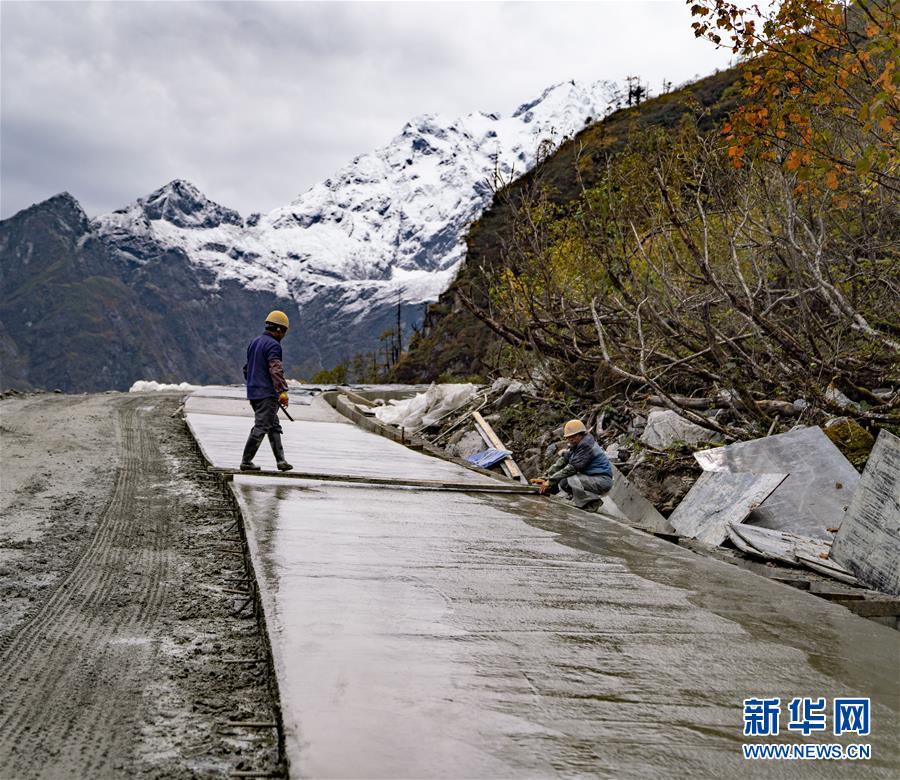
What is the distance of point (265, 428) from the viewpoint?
26.3 ft

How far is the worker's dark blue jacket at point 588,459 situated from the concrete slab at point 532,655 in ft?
7.93

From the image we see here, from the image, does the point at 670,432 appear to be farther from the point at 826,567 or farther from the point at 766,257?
the point at 826,567

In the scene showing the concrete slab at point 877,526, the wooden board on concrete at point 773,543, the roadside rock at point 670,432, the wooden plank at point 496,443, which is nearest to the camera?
the concrete slab at point 877,526

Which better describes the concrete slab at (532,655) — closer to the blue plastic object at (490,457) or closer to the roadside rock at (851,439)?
the roadside rock at (851,439)

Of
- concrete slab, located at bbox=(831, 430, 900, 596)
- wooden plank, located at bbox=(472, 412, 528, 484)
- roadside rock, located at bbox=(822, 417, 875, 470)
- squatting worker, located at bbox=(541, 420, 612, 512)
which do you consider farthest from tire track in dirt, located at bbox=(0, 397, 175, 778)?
roadside rock, located at bbox=(822, 417, 875, 470)

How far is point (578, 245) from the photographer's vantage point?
67.6ft

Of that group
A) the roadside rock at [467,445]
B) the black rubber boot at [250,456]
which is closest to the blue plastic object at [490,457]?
the roadside rock at [467,445]

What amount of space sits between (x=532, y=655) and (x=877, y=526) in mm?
3856

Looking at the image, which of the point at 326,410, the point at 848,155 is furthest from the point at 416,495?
the point at 326,410

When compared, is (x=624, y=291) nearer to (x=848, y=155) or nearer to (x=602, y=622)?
(x=848, y=155)

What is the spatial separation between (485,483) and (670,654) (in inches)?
203

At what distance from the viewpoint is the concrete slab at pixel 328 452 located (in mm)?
8695

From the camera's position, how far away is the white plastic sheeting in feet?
50.8

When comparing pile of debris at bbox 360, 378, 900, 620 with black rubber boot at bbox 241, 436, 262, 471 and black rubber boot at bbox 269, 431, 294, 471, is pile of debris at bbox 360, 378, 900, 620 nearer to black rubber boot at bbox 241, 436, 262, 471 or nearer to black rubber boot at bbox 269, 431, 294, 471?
black rubber boot at bbox 269, 431, 294, 471
